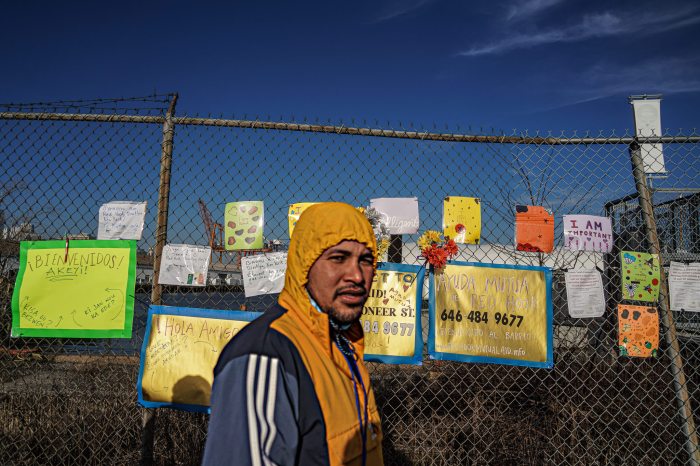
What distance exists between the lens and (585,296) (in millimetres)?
3164

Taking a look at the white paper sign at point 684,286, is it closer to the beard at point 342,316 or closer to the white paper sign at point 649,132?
the white paper sign at point 649,132

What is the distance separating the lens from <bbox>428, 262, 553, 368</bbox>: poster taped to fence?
3.05m

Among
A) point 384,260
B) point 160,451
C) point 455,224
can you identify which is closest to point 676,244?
point 455,224

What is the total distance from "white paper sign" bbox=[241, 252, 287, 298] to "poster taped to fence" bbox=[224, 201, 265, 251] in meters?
0.10

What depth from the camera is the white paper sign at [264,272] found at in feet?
9.96

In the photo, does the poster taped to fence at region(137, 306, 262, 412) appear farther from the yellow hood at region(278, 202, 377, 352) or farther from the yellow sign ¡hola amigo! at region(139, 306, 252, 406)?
the yellow hood at region(278, 202, 377, 352)

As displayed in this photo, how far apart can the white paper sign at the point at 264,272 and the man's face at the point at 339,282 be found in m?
1.51

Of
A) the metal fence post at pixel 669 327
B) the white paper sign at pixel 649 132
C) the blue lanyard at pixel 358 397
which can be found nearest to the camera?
the blue lanyard at pixel 358 397

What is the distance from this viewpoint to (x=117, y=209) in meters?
3.17

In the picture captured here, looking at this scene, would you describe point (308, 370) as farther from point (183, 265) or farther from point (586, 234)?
point (586, 234)

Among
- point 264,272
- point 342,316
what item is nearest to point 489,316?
point 264,272

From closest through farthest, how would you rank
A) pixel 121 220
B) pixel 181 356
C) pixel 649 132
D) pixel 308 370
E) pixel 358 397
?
pixel 308 370, pixel 358 397, pixel 181 356, pixel 121 220, pixel 649 132

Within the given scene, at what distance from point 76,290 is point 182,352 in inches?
36.3

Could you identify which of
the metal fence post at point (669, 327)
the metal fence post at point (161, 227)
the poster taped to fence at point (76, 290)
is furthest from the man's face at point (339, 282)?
the metal fence post at point (669, 327)
